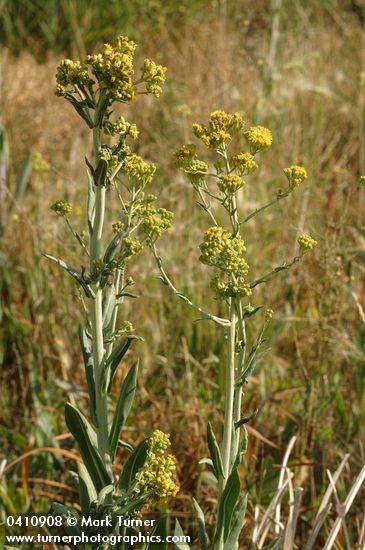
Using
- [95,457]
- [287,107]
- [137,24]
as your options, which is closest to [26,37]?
[137,24]

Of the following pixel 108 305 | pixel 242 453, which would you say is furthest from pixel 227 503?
pixel 108 305

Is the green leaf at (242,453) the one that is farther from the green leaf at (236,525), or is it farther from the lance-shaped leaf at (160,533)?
the lance-shaped leaf at (160,533)

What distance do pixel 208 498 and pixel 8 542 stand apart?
58 centimetres

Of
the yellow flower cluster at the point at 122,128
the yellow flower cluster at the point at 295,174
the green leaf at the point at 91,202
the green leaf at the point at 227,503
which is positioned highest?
the yellow flower cluster at the point at 122,128

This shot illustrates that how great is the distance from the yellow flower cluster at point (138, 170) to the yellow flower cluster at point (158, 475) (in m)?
0.53

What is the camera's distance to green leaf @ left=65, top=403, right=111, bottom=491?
1571 mm

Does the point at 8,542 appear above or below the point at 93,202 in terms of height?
below

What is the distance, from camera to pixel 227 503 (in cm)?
154

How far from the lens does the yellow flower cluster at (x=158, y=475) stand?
1.51 meters

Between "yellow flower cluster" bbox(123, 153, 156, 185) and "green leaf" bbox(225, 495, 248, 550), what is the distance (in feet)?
2.27

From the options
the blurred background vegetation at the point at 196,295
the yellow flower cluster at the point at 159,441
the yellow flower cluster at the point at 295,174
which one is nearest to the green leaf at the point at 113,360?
the yellow flower cluster at the point at 159,441

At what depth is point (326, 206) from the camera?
12.3ft

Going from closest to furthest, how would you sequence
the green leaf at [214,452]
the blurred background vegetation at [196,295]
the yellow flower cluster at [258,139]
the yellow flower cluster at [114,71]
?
the yellow flower cluster at [114,71]
the green leaf at [214,452]
the yellow flower cluster at [258,139]
the blurred background vegetation at [196,295]

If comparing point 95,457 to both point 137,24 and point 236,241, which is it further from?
point 137,24
